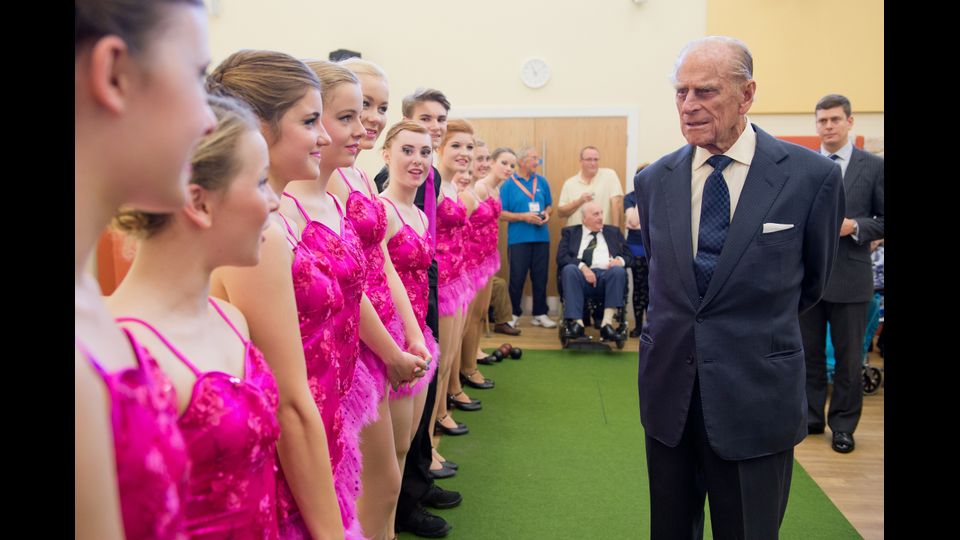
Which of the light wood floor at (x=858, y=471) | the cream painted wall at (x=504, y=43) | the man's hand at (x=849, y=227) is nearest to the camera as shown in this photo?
the light wood floor at (x=858, y=471)

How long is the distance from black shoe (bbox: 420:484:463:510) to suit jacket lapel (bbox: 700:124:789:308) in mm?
1838

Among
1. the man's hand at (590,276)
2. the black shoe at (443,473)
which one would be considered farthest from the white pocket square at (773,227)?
the man's hand at (590,276)

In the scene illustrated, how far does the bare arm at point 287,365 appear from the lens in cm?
129

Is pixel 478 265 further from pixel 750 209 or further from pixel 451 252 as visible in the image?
pixel 750 209

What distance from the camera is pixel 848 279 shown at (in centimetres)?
383

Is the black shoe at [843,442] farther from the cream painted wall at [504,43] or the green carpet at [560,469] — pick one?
the cream painted wall at [504,43]

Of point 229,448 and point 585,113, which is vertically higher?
point 585,113

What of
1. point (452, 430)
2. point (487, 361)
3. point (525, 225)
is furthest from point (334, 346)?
point (525, 225)

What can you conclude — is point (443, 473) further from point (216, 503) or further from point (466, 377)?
point (216, 503)

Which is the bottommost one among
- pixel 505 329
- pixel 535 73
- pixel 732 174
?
pixel 505 329

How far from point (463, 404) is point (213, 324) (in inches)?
149

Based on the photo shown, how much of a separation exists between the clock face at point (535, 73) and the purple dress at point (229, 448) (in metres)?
7.30
